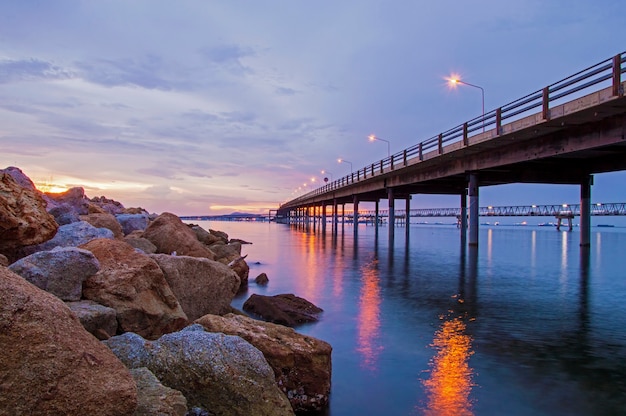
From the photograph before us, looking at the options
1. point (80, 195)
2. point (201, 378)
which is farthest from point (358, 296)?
point (80, 195)

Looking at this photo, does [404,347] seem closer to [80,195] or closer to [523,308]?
[523,308]

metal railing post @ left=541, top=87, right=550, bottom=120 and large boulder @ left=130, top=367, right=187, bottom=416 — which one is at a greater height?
metal railing post @ left=541, top=87, right=550, bottom=120

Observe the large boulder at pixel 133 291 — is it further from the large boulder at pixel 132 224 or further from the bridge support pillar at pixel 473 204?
the bridge support pillar at pixel 473 204

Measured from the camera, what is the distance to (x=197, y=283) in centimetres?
891

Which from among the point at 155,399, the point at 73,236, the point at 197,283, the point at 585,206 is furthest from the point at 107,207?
the point at 585,206

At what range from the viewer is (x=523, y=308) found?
12750mm

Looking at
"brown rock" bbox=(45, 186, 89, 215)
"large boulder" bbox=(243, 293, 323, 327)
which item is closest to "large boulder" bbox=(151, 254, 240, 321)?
"large boulder" bbox=(243, 293, 323, 327)

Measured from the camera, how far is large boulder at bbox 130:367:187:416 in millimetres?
3787

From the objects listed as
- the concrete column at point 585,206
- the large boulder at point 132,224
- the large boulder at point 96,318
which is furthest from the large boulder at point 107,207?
the concrete column at point 585,206

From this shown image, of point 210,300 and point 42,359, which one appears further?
point 210,300

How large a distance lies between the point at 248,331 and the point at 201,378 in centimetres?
141

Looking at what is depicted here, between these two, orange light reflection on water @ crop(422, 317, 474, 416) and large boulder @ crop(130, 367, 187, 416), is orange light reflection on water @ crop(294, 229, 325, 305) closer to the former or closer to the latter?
orange light reflection on water @ crop(422, 317, 474, 416)

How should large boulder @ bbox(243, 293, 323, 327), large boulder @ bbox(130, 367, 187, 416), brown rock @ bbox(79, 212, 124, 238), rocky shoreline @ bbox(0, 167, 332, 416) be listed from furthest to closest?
brown rock @ bbox(79, 212, 124, 238) < large boulder @ bbox(243, 293, 323, 327) < large boulder @ bbox(130, 367, 187, 416) < rocky shoreline @ bbox(0, 167, 332, 416)

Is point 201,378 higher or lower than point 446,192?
lower
